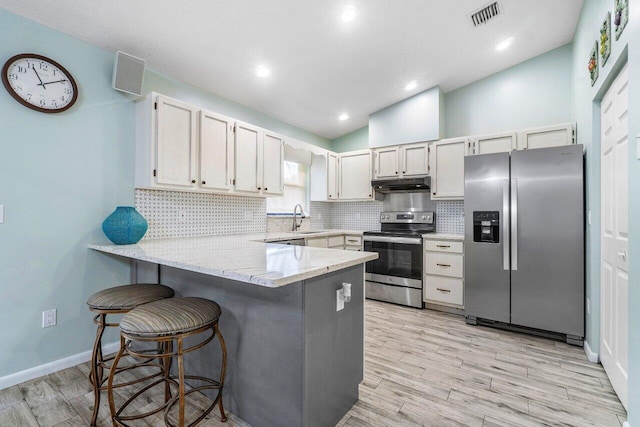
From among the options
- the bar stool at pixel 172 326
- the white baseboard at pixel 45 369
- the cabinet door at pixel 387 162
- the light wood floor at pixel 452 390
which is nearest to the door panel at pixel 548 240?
the light wood floor at pixel 452 390

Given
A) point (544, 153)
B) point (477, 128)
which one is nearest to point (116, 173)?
point (544, 153)

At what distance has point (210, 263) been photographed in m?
1.42

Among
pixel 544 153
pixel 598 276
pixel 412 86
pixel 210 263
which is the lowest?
pixel 598 276

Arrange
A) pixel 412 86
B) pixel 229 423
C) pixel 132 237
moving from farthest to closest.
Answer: pixel 412 86 → pixel 132 237 → pixel 229 423

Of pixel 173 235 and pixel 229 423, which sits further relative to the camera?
pixel 173 235

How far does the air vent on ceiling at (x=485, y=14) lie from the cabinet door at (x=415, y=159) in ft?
4.95

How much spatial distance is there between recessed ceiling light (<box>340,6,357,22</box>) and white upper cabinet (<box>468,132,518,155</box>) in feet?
7.08

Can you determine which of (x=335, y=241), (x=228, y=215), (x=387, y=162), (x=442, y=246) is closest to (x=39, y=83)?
(x=228, y=215)

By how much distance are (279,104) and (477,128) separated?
109 inches

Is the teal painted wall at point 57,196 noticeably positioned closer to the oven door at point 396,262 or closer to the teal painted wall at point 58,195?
the teal painted wall at point 58,195

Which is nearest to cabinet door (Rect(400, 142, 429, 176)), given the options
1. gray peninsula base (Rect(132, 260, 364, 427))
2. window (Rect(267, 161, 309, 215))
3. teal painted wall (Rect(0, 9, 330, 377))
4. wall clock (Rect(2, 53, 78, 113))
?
window (Rect(267, 161, 309, 215))

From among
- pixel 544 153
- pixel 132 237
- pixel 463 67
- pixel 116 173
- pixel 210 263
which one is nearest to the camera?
pixel 210 263

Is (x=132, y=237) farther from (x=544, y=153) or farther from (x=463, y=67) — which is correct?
(x=463, y=67)

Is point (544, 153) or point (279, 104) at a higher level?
point (279, 104)
